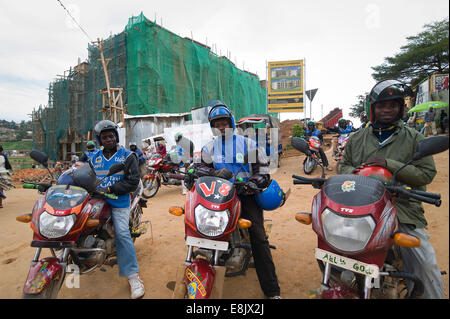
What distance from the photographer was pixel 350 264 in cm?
141

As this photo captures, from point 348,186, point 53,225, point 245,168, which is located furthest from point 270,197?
point 53,225

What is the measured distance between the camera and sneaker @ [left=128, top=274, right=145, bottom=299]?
258 centimetres

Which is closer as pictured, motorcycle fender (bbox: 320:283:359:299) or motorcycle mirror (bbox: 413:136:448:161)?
motorcycle mirror (bbox: 413:136:448:161)

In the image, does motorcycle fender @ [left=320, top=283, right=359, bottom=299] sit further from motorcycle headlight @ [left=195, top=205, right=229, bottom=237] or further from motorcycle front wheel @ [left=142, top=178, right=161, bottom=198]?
motorcycle front wheel @ [left=142, top=178, right=161, bottom=198]

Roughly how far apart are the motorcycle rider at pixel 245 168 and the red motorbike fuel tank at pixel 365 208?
2.81 ft

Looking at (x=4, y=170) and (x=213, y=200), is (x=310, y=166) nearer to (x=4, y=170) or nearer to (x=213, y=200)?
(x=213, y=200)

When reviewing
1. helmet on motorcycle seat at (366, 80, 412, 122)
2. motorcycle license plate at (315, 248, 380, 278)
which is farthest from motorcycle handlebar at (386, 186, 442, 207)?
helmet on motorcycle seat at (366, 80, 412, 122)

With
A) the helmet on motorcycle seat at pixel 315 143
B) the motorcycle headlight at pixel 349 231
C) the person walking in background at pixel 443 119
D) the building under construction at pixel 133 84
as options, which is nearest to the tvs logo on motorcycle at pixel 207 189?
the motorcycle headlight at pixel 349 231

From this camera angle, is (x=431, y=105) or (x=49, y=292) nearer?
(x=431, y=105)

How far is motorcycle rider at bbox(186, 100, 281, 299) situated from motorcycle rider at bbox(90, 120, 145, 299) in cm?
84

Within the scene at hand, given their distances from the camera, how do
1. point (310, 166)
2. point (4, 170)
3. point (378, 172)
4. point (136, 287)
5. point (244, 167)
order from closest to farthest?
point (378, 172) < point (244, 167) < point (136, 287) < point (4, 170) < point (310, 166)

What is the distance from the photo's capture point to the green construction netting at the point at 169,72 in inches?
651

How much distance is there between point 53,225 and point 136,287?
1151 mm

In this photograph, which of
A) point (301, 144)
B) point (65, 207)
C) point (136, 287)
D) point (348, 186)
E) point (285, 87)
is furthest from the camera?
point (285, 87)
